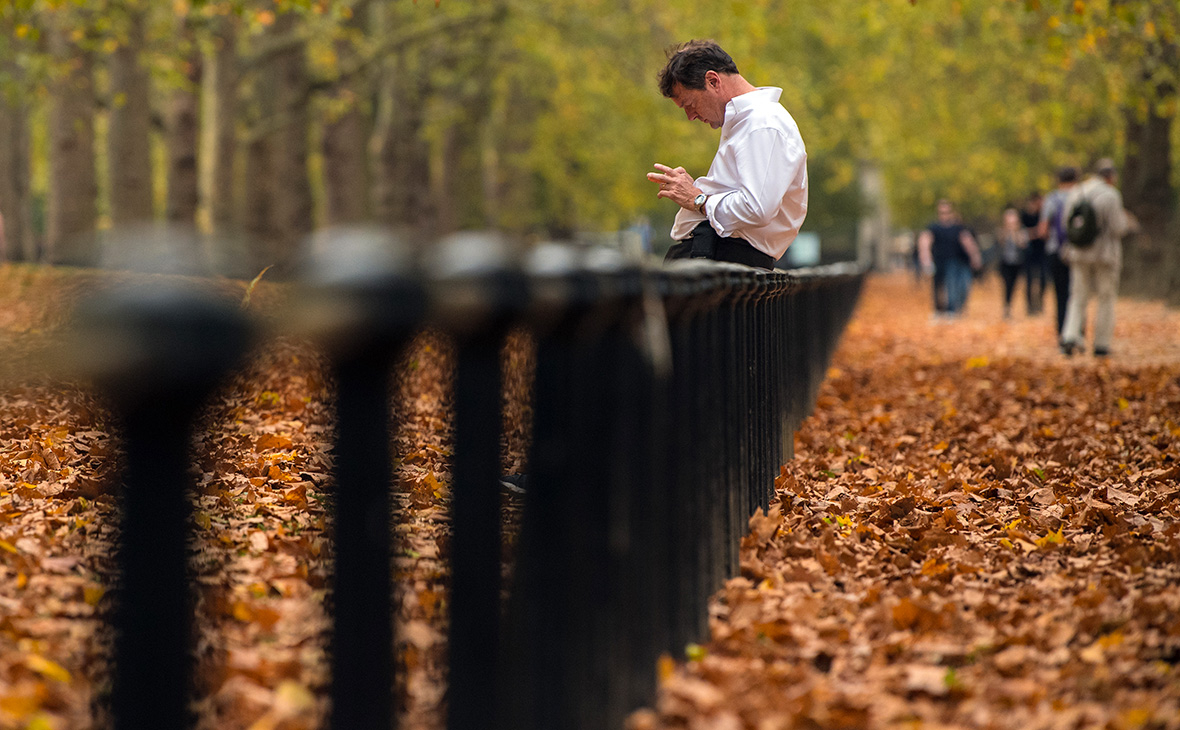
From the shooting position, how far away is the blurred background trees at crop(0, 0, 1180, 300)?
17.4 m

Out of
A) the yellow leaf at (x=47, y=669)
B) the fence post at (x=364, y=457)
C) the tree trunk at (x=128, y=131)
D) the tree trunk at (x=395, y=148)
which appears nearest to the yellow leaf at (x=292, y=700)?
the yellow leaf at (x=47, y=669)

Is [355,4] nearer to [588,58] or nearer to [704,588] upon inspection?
[588,58]

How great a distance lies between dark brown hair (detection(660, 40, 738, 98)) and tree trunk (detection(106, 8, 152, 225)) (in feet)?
42.9

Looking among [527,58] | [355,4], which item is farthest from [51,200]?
[527,58]

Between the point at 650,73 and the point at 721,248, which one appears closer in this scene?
the point at 721,248

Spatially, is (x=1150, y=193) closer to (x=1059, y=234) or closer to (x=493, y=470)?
(x=1059, y=234)

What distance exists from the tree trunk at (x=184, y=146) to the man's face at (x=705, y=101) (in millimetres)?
12659

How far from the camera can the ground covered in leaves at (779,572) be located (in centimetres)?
288

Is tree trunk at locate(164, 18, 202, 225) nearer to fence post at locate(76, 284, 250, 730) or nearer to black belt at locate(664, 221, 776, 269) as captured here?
black belt at locate(664, 221, 776, 269)

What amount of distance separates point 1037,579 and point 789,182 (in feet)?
6.12

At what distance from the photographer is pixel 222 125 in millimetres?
18344

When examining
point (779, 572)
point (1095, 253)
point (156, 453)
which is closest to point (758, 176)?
point (779, 572)

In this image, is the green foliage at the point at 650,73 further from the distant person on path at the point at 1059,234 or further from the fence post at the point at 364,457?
the fence post at the point at 364,457

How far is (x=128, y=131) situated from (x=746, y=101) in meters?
13.7
